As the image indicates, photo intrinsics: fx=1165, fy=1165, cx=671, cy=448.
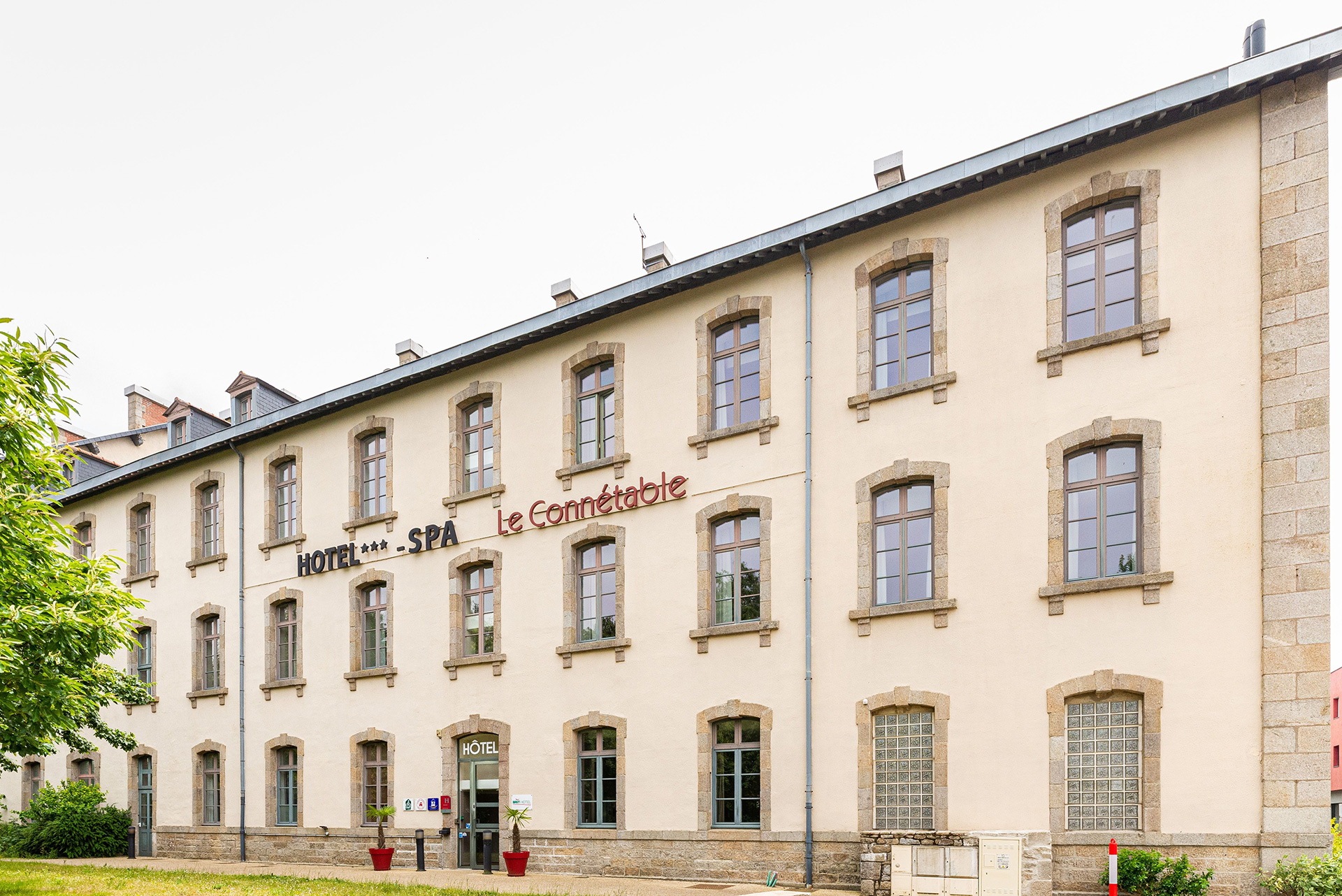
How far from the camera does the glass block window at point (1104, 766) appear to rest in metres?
14.8

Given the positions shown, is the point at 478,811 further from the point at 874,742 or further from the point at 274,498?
the point at 274,498

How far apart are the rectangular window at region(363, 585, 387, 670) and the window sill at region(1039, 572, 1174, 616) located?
14.0 meters

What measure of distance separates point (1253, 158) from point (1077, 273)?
2569mm

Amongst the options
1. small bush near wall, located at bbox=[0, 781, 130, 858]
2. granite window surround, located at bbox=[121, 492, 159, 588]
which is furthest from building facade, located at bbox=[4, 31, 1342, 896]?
granite window surround, located at bbox=[121, 492, 159, 588]

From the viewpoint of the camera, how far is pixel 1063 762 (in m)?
15.2

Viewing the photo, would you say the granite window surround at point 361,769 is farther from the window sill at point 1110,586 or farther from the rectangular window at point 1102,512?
the rectangular window at point 1102,512

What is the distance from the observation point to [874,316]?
1805 centimetres

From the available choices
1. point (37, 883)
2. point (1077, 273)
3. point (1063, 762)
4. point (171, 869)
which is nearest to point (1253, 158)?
point (1077, 273)

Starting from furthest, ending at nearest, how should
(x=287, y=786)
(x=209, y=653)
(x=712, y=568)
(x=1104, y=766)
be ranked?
(x=209, y=653)
(x=287, y=786)
(x=712, y=568)
(x=1104, y=766)

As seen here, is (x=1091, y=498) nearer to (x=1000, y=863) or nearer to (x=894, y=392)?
(x=894, y=392)

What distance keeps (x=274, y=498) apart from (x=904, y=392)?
1617cm

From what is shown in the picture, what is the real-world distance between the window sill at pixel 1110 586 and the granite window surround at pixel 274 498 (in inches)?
660

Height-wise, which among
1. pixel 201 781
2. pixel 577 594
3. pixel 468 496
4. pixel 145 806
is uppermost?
pixel 468 496

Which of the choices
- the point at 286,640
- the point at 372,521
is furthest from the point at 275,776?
the point at 372,521
